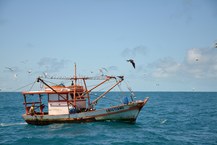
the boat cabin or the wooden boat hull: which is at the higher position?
the boat cabin

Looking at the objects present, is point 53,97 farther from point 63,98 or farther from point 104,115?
point 104,115

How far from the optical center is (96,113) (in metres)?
29.8

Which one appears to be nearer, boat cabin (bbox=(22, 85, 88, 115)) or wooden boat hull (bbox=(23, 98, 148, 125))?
wooden boat hull (bbox=(23, 98, 148, 125))

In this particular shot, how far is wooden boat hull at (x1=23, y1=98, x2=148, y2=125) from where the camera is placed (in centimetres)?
2964

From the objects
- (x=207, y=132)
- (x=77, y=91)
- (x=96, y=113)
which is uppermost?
(x=77, y=91)

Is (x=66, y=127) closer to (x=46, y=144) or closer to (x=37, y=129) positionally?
(x=37, y=129)

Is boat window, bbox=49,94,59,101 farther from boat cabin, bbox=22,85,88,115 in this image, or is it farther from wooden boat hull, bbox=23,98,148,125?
wooden boat hull, bbox=23,98,148,125

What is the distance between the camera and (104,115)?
2997 cm

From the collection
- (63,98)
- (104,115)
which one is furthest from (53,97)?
(104,115)

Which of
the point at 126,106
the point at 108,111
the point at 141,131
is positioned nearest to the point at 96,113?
the point at 108,111

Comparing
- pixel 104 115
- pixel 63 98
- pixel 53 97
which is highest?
pixel 53 97

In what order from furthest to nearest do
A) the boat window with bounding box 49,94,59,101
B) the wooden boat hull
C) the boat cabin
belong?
1. the boat window with bounding box 49,94,59,101
2. the boat cabin
3. the wooden boat hull

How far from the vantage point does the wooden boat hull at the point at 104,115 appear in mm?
29641

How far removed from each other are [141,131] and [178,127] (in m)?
4.72
